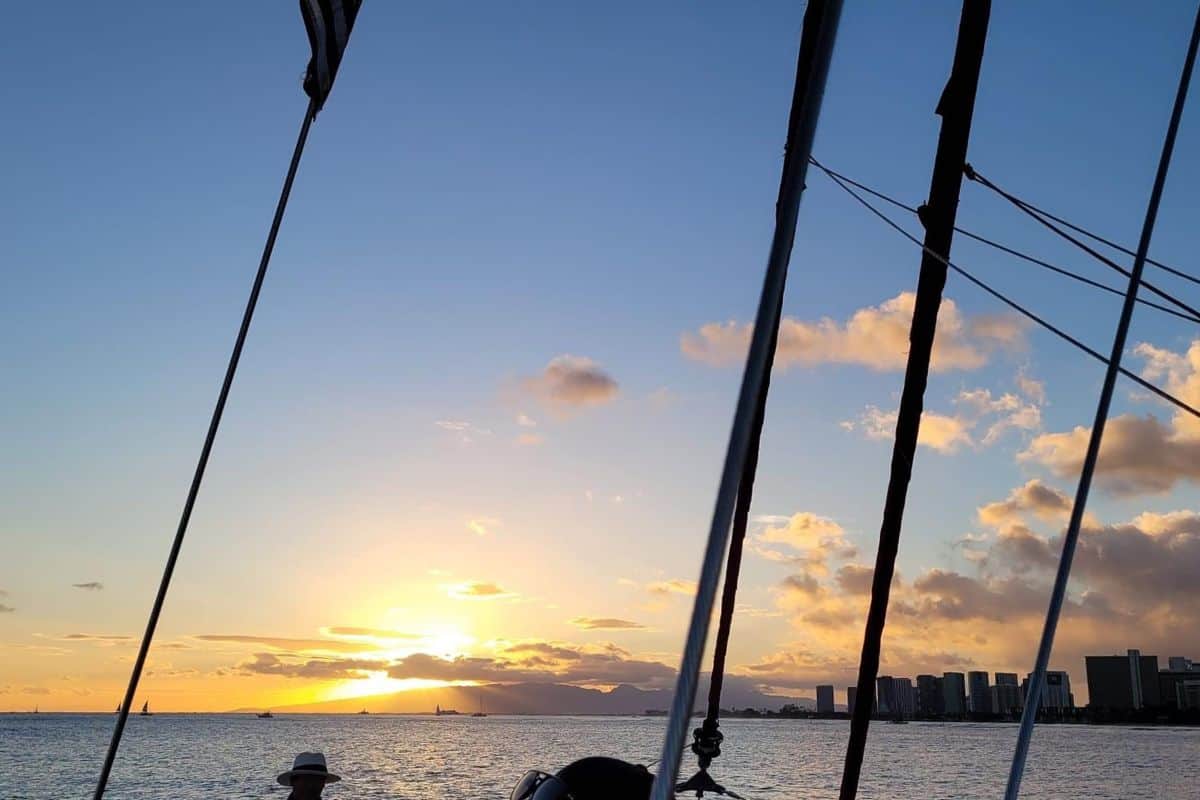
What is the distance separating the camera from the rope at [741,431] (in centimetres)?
206

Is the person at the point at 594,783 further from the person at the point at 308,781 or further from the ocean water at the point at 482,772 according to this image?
the ocean water at the point at 482,772

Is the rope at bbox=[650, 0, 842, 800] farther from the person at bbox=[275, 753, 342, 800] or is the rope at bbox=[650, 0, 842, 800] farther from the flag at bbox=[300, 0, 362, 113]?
the person at bbox=[275, 753, 342, 800]

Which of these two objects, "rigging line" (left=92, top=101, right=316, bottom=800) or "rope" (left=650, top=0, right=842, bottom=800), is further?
"rigging line" (left=92, top=101, right=316, bottom=800)

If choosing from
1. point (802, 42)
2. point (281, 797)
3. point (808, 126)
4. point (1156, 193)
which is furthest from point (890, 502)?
point (281, 797)

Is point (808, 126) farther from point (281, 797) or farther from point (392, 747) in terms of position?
point (392, 747)

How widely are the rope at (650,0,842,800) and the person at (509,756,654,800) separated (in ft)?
16.3

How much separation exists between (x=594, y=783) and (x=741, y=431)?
5307 millimetres

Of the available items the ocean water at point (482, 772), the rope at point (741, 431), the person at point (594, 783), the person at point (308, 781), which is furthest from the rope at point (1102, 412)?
the ocean water at point (482, 772)

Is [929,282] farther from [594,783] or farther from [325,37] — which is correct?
[325,37]

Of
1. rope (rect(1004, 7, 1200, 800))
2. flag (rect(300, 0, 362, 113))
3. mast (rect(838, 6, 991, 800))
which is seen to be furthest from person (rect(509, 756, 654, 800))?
flag (rect(300, 0, 362, 113))

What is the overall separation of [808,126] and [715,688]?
1044 cm

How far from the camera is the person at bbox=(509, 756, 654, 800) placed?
680cm

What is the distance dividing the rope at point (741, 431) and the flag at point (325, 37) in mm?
3308

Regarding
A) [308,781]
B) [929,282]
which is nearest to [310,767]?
[308,781]
